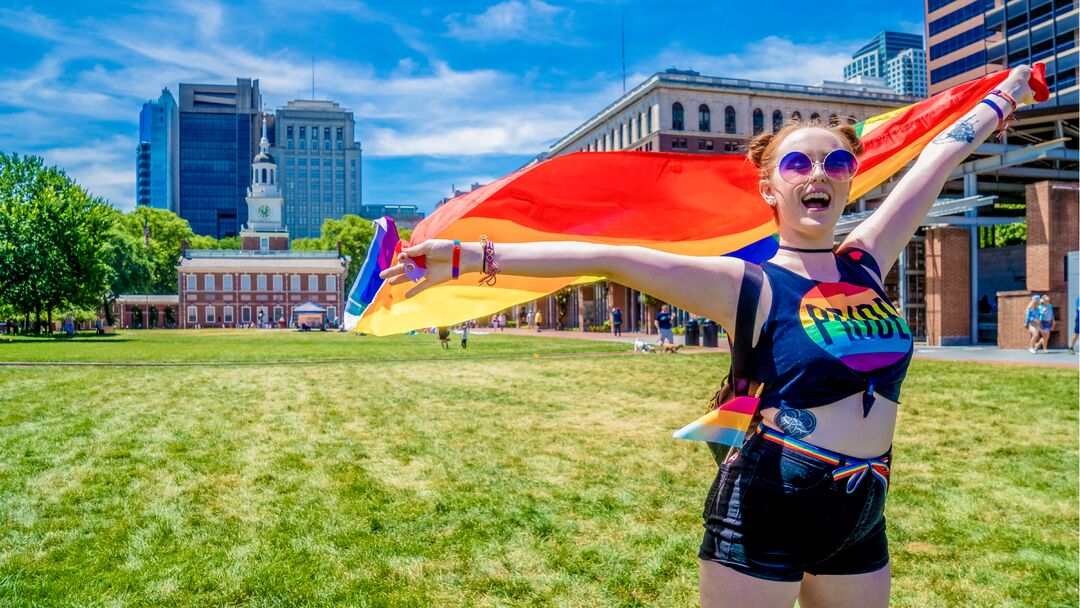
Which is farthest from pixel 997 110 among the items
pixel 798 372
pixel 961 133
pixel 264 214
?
pixel 264 214

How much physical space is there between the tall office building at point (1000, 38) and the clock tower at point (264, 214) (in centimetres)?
9835

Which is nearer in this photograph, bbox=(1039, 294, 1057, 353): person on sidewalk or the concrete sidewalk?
the concrete sidewalk

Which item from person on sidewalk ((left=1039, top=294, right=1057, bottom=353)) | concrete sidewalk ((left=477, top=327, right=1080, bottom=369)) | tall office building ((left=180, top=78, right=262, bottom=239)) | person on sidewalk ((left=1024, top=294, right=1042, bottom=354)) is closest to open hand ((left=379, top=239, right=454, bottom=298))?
concrete sidewalk ((left=477, top=327, right=1080, bottom=369))

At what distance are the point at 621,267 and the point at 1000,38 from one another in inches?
3148

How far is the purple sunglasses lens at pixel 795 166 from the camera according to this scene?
263 centimetres

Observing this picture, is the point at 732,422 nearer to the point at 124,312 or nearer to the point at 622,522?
the point at 622,522

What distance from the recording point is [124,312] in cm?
10750

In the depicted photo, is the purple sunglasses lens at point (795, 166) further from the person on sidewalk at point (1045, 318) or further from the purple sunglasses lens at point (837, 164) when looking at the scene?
the person on sidewalk at point (1045, 318)

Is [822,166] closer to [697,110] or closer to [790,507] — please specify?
[790,507]

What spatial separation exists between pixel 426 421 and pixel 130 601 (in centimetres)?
710

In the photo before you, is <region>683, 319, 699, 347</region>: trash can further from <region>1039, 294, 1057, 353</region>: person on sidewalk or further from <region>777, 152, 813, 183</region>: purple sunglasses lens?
<region>777, 152, 813, 183</region>: purple sunglasses lens

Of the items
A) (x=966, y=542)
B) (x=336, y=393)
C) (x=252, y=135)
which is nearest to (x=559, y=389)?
(x=336, y=393)

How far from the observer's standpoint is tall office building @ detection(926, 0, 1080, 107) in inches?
2454

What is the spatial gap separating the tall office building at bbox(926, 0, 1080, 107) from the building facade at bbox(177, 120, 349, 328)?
79436 mm
